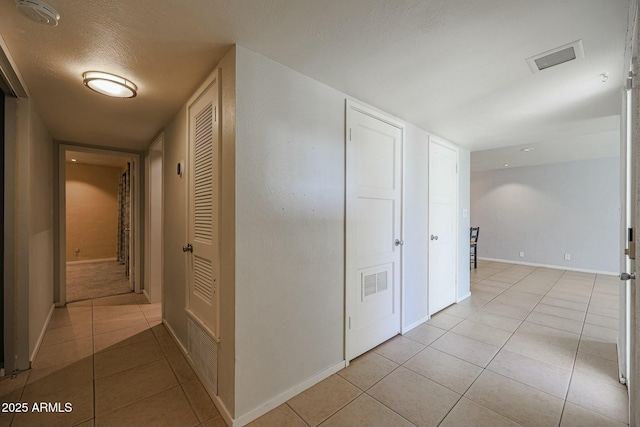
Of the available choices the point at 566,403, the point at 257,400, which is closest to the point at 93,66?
the point at 257,400

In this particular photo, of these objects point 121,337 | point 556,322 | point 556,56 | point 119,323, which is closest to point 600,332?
point 556,322

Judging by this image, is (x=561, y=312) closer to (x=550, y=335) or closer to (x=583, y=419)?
(x=550, y=335)

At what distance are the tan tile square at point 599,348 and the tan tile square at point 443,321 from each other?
1.08 metres

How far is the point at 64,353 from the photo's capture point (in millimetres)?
2373

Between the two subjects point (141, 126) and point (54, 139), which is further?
point (54, 139)

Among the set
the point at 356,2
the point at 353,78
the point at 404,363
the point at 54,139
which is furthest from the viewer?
the point at 54,139

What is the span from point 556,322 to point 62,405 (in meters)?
4.73

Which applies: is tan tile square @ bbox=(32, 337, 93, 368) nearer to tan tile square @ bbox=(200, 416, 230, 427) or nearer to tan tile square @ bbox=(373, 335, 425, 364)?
tan tile square @ bbox=(200, 416, 230, 427)

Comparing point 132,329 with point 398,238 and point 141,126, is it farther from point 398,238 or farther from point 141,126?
point 398,238

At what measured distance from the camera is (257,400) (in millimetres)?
1648

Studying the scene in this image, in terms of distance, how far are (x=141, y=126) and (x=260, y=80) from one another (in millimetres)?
2123

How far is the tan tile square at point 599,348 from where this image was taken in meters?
2.38

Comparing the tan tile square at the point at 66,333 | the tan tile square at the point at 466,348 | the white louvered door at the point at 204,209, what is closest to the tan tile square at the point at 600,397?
the tan tile square at the point at 466,348

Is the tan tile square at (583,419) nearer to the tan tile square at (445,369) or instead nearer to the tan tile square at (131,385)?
the tan tile square at (445,369)
